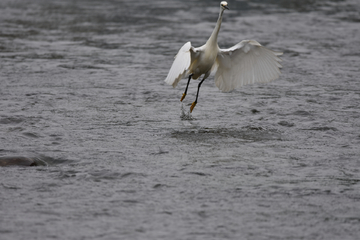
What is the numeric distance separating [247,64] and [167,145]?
2632mm

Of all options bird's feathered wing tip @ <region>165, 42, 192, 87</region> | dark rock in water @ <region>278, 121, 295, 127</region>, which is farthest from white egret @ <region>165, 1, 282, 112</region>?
dark rock in water @ <region>278, 121, 295, 127</region>

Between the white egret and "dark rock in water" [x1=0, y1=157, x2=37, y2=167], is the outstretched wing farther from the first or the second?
"dark rock in water" [x1=0, y1=157, x2=37, y2=167]

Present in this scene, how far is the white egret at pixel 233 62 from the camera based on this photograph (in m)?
8.95

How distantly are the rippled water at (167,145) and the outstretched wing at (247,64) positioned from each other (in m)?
0.50

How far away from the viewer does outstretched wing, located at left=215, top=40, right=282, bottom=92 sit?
912 cm

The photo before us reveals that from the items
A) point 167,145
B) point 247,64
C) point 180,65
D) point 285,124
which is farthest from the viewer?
point 247,64

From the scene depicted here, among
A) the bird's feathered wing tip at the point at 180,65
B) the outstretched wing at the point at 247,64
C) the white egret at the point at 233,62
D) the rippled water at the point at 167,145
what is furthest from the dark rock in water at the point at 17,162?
the outstretched wing at the point at 247,64

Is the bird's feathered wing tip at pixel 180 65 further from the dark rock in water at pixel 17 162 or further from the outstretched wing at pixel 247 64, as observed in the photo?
the dark rock in water at pixel 17 162

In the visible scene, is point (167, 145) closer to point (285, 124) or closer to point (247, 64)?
point (285, 124)

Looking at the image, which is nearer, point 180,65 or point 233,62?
point 180,65

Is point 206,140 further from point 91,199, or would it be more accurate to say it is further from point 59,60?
point 59,60

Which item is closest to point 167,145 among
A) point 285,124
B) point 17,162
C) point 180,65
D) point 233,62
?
point 180,65

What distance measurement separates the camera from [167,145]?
7469mm

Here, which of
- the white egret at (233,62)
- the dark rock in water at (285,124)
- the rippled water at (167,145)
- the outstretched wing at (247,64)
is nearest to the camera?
the rippled water at (167,145)
